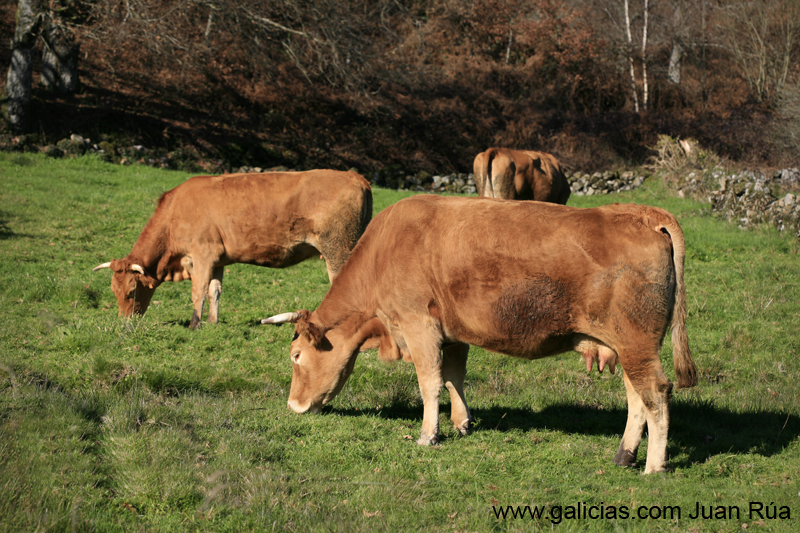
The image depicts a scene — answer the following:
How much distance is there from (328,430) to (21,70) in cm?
1993

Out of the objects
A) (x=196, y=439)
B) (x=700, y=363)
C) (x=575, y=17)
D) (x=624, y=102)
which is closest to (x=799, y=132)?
(x=624, y=102)

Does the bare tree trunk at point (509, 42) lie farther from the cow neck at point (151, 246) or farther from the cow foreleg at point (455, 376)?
the cow foreleg at point (455, 376)

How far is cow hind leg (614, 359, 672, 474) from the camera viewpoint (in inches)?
214

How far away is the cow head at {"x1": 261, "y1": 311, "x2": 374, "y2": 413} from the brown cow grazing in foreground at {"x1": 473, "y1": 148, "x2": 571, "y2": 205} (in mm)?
8968

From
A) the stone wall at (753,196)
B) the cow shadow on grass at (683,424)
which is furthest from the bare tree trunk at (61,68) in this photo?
the cow shadow on grass at (683,424)

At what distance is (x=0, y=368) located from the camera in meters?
6.99

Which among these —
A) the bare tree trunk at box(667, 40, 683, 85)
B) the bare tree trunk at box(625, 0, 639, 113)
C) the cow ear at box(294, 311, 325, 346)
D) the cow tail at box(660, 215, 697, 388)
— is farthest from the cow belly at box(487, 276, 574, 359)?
the bare tree trunk at box(667, 40, 683, 85)

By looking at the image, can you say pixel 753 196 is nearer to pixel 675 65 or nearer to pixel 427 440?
pixel 427 440

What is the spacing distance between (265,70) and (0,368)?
1047 inches

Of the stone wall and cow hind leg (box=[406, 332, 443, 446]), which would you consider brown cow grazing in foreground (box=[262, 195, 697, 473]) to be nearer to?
cow hind leg (box=[406, 332, 443, 446])

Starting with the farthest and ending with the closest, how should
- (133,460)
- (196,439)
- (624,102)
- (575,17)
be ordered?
(575,17) → (624,102) → (196,439) → (133,460)

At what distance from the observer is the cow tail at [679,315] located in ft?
18.2

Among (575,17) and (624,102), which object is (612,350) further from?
(575,17)

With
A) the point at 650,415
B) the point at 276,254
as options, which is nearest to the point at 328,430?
the point at 650,415
